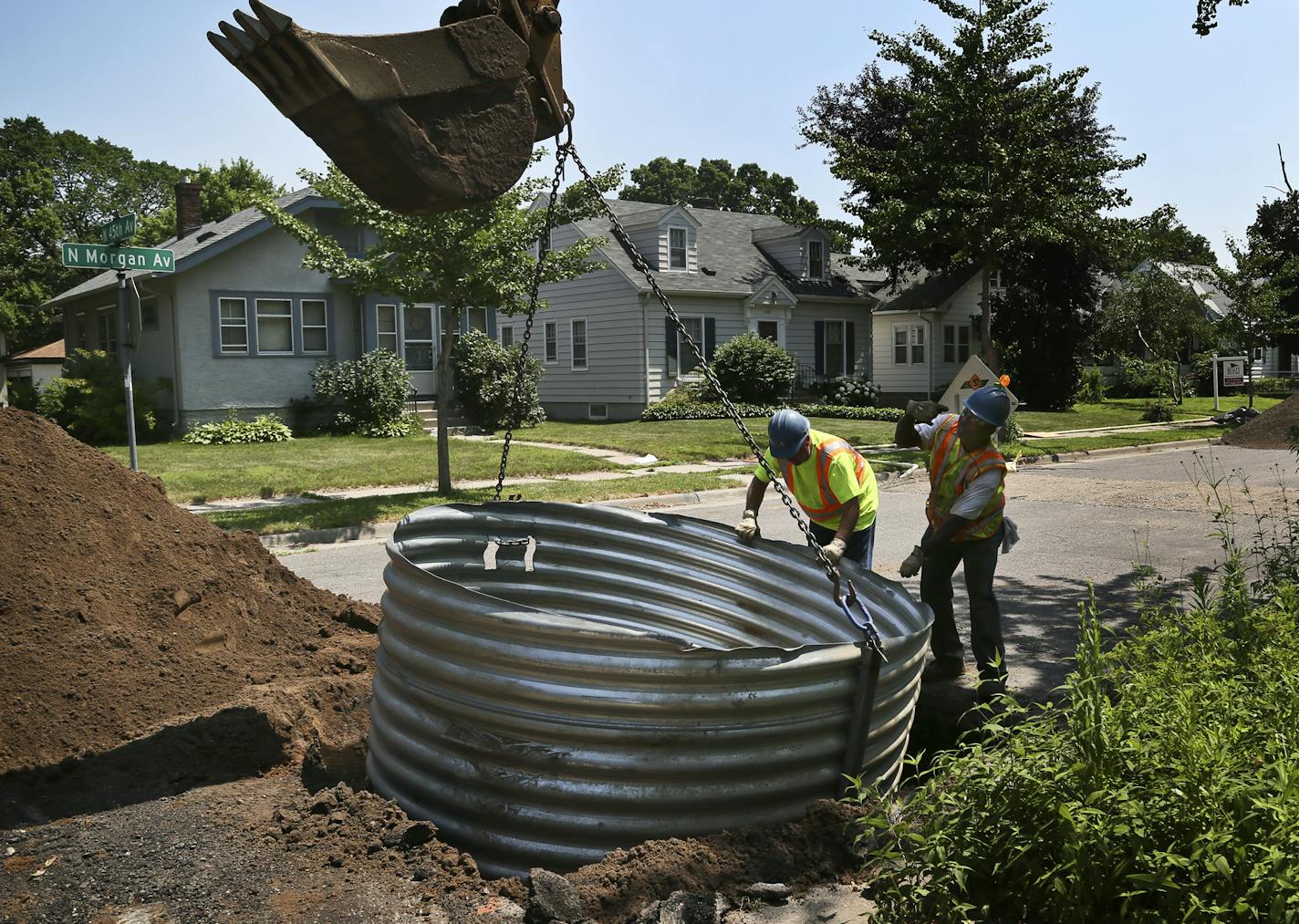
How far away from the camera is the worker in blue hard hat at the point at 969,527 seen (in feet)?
18.3

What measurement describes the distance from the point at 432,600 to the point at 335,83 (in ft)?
5.65

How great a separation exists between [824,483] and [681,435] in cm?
1787

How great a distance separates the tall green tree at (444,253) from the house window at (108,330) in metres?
16.1

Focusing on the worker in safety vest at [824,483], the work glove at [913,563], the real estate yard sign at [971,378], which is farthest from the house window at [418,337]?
the work glove at [913,563]

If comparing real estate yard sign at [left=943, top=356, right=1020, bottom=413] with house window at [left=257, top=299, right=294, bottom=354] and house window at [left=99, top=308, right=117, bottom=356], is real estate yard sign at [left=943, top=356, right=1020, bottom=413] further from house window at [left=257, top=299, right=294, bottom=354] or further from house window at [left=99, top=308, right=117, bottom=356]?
house window at [left=99, top=308, right=117, bottom=356]

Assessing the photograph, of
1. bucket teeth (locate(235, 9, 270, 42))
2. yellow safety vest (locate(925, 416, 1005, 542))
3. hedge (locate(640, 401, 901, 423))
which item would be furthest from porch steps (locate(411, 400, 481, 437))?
bucket teeth (locate(235, 9, 270, 42))

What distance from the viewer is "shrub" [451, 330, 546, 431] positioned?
88.3ft

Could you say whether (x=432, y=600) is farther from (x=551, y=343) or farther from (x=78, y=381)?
(x=551, y=343)

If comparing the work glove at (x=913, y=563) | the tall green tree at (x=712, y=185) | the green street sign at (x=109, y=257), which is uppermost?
the tall green tree at (x=712, y=185)

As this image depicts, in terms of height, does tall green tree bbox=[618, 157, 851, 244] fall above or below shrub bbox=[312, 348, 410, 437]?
above

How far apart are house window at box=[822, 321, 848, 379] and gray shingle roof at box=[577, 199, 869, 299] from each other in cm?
111

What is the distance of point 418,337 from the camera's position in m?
29.1

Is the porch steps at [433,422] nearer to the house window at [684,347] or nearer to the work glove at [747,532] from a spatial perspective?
the house window at [684,347]

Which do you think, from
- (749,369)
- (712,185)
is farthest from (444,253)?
(712,185)
